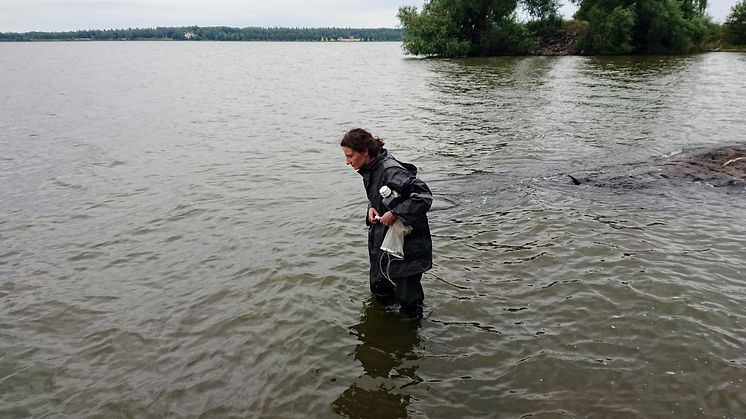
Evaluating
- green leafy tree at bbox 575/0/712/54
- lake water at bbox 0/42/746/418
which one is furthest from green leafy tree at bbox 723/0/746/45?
lake water at bbox 0/42/746/418

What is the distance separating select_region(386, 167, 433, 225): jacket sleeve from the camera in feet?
17.4

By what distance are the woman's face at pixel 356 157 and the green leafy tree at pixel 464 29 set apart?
57835 millimetres

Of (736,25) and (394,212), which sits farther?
(736,25)

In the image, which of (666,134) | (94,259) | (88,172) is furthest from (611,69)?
(94,259)

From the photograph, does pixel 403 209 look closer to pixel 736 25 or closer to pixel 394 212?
pixel 394 212

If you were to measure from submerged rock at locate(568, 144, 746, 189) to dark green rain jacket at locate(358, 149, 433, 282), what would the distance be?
24.5 feet

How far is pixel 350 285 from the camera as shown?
766 centimetres

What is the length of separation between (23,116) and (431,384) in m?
25.7

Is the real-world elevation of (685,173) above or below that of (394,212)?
below

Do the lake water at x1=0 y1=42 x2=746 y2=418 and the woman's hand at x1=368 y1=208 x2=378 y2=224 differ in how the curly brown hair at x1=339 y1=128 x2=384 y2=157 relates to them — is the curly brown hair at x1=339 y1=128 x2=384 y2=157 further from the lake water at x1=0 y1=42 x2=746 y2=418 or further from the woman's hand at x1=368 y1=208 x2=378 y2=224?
the lake water at x1=0 y1=42 x2=746 y2=418

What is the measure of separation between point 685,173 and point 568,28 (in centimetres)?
6133

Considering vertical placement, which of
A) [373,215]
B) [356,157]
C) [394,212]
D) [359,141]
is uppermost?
[359,141]

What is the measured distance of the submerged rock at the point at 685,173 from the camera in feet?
37.9

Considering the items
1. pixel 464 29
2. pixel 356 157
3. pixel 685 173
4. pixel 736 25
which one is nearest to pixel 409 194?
pixel 356 157
